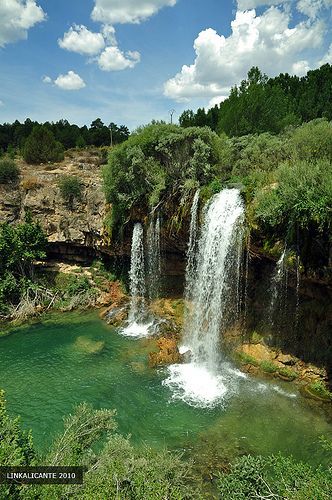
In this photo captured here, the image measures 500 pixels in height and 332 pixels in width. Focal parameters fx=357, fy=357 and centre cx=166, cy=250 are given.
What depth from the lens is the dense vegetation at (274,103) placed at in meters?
35.9

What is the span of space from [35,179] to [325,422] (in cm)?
2928

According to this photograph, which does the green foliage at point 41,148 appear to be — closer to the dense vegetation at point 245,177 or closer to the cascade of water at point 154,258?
the dense vegetation at point 245,177

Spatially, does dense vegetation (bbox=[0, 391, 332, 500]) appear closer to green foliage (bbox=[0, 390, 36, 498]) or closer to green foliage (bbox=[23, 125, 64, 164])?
green foliage (bbox=[0, 390, 36, 498])

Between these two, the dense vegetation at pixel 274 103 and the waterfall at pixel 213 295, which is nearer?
the waterfall at pixel 213 295

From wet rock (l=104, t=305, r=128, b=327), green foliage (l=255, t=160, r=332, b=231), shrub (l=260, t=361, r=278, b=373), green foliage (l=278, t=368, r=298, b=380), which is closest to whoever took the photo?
green foliage (l=255, t=160, r=332, b=231)

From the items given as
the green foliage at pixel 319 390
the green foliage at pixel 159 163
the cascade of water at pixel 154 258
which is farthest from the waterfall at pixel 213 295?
the green foliage at pixel 159 163

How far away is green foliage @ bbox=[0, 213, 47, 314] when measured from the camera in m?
25.2

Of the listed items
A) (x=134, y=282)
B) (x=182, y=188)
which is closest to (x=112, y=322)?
(x=134, y=282)

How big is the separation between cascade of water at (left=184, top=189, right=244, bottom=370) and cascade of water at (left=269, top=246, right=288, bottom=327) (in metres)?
1.97

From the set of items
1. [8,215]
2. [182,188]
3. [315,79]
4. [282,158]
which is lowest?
[8,215]

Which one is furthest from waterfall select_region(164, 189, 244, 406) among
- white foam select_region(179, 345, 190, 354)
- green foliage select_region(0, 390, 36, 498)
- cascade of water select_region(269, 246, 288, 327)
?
green foliage select_region(0, 390, 36, 498)

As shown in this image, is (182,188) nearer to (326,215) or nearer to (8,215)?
(326,215)

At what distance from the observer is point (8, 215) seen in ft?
100

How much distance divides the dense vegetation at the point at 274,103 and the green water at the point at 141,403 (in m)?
26.4
